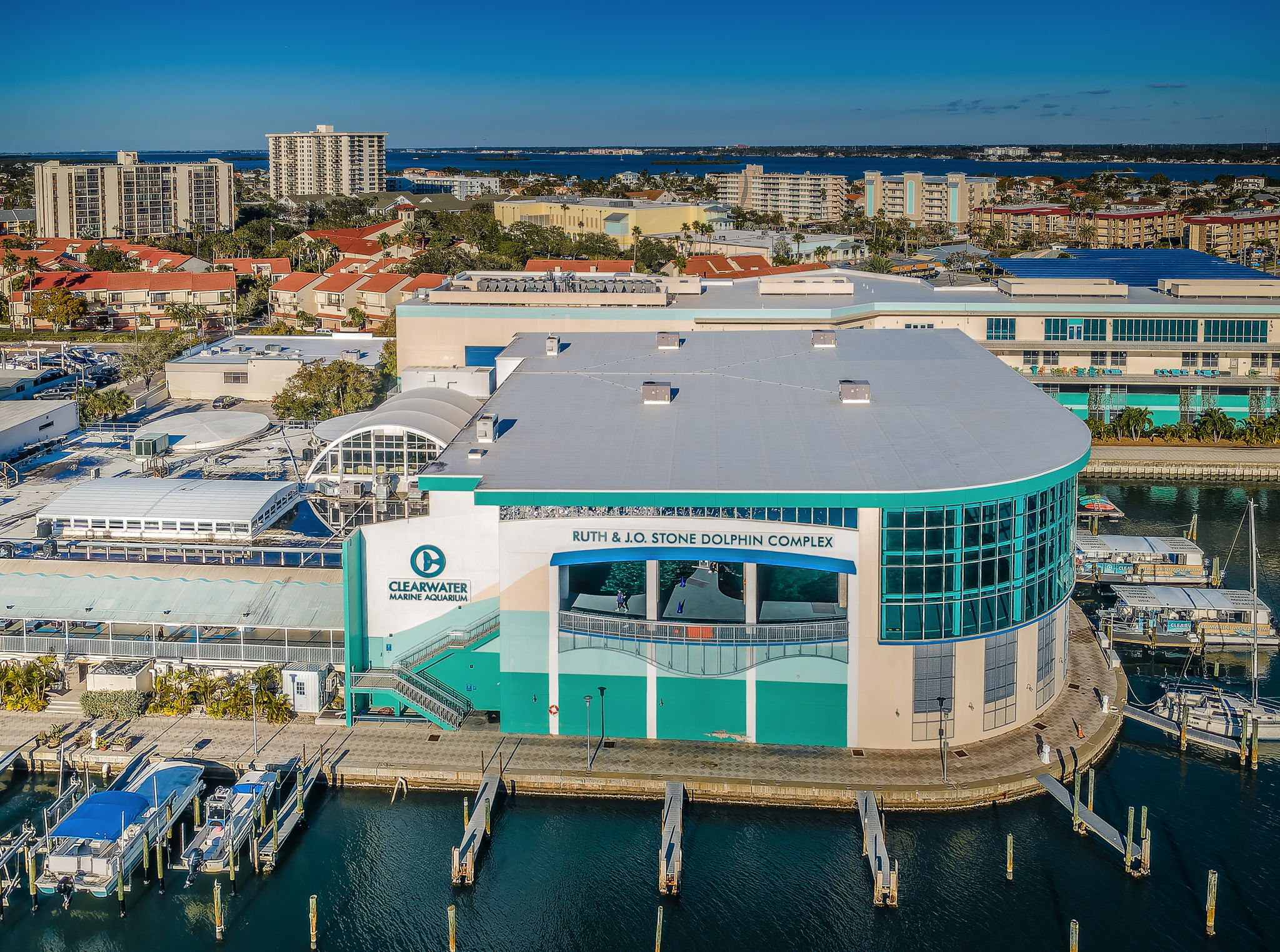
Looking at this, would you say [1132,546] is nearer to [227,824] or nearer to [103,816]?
[227,824]

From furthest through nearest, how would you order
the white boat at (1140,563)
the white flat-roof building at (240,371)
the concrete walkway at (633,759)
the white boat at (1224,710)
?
the white flat-roof building at (240,371), the white boat at (1140,563), the white boat at (1224,710), the concrete walkway at (633,759)

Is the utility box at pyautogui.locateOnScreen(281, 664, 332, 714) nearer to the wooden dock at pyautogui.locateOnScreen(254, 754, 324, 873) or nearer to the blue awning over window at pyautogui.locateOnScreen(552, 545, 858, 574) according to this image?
the wooden dock at pyautogui.locateOnScreen(254, 754, 324, 873)

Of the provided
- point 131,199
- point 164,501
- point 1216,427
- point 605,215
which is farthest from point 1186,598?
point 131,199

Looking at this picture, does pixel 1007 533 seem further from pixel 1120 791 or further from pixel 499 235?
pixel 499 235

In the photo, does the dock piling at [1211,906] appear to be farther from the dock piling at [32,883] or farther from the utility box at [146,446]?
the utility box at [146,446]

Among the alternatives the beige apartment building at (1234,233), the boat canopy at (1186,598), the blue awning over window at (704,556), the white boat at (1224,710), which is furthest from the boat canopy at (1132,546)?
the beige apartment building at (1234,233)

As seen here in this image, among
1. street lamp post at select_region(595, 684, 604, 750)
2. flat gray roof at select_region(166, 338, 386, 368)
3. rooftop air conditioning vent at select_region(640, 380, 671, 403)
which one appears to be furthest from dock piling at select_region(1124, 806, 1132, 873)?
flat gray roof at select_region(166, 338, 386, 368)

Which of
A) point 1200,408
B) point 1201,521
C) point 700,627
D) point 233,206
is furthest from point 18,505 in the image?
point 233,206
